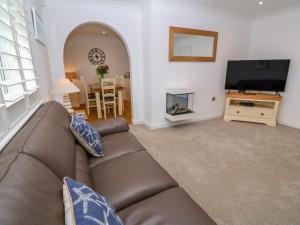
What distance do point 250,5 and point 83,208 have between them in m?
4.16

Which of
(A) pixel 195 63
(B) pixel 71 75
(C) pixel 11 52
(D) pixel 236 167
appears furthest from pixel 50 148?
(B) pixel 71 75

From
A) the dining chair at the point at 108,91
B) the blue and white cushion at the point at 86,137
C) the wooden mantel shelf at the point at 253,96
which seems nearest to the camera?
the blue and white cushion at the point at 86,137

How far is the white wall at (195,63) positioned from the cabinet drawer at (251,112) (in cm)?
39

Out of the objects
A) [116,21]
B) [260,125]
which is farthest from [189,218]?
[260,125]

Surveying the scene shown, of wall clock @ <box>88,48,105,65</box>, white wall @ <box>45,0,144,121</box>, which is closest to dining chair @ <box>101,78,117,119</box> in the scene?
white wall @ <box>45,0,144,121</box>

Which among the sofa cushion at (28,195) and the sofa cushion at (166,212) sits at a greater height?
the sofa cushion at (28,195)

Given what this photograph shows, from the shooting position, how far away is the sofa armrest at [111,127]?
2.00 meters

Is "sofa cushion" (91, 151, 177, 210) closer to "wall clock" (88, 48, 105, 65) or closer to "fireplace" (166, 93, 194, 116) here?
"fireplace" (166, 93, 194, 116)

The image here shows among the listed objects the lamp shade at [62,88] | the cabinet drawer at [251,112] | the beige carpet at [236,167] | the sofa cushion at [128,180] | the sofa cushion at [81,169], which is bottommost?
the beige carpet at [236,167]

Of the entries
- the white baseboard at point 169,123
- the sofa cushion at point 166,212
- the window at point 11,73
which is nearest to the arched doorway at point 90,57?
the white baseboard at point 169,123

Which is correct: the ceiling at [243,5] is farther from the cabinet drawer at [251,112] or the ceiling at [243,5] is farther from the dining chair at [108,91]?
the cabinet drawer at [251,112]

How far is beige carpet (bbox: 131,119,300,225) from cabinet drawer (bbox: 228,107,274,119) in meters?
0.29

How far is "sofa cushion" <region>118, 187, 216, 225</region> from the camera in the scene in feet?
2.79

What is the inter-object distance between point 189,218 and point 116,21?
3.20m
